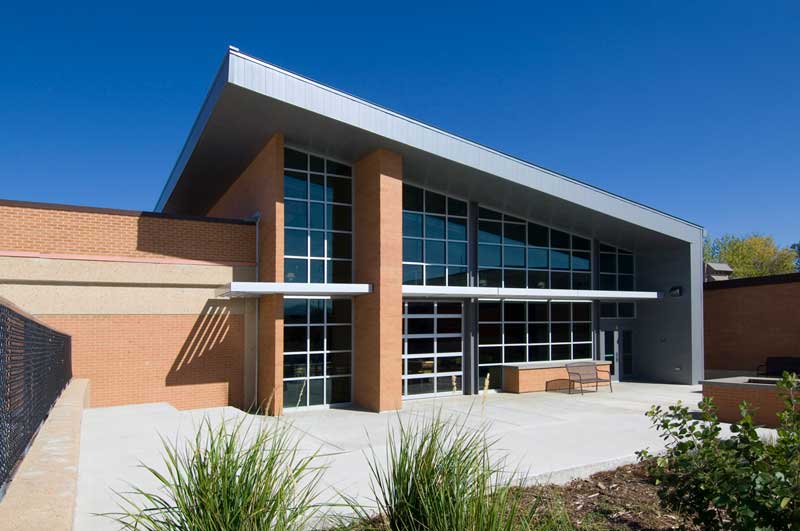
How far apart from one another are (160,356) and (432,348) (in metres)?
7.96

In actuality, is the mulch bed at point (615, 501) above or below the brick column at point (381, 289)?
below

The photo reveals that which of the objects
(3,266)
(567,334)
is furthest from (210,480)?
(567,334)

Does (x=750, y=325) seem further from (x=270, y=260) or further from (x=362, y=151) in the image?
(x=270, y=260)

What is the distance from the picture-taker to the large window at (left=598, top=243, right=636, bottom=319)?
74.3 ft

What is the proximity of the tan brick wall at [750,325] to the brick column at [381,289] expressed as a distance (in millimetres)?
15238

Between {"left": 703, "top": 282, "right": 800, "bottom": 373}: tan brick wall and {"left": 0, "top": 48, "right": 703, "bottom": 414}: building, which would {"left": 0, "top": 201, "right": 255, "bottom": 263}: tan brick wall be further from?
{"left": 703, "top": 282, "right": 800, "bottom": 373}: tan brick wall

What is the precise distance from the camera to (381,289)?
49.1 feet

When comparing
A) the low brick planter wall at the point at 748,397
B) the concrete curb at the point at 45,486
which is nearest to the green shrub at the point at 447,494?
the concrete curb at the point at 45,486

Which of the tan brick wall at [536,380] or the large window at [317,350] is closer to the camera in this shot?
the large window at [317,350]

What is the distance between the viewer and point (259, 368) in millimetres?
15445

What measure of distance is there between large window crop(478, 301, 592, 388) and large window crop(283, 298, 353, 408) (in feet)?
16.8

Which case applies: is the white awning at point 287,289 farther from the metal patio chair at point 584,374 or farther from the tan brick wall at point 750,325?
the tan brick wall at point 750,325

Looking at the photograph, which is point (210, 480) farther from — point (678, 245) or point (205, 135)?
point (678, 245)

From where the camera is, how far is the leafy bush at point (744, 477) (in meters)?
4.06
